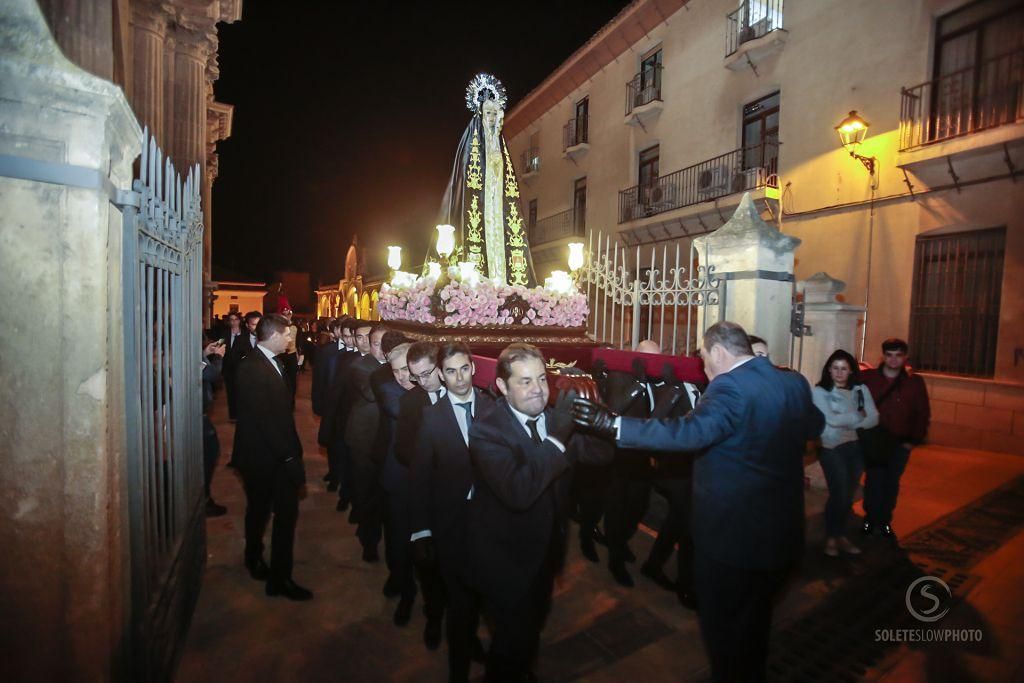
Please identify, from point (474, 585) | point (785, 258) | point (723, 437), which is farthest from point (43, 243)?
point (785, 258)

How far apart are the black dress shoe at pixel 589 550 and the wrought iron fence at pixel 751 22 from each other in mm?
13776

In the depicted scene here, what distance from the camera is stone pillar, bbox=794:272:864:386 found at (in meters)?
6.16

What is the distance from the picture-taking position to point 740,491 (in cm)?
259

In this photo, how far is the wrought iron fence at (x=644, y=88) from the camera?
17.5 m

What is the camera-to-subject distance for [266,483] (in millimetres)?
3688

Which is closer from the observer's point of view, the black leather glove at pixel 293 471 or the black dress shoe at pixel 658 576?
the black leather glove at pixel 293 471

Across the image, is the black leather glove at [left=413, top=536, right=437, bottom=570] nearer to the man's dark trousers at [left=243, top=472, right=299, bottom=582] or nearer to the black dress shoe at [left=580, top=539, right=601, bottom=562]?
the man's dark trousers at [left=243, top=472, right=299, bottom=582]

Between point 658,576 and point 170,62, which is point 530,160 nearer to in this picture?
point 170,62

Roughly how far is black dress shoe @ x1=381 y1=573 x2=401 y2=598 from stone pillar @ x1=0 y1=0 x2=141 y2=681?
198 cm

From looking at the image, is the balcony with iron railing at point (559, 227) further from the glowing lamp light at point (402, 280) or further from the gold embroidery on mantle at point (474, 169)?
the glowing lamp light at point (402, 280)

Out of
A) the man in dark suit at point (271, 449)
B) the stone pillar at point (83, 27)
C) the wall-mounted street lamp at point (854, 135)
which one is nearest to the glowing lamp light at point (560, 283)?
the man in dark suit at point (271, 449)

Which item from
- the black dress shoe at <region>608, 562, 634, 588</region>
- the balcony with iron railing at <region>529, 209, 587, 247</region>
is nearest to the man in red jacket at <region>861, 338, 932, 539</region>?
the black dress shoe at <region>608, 562, 634, 588</region>

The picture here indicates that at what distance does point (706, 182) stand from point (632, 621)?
14.0 metres

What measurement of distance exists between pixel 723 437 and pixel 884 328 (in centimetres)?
1023
